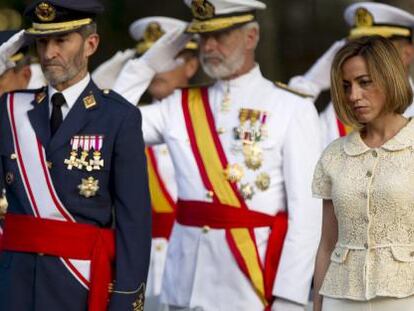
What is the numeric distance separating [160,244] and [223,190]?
1.92m

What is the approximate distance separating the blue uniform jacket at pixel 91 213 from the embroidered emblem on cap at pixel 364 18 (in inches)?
124

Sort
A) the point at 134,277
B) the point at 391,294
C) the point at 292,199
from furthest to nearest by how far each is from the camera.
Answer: the point at 292,199 → the point at 134,277 → the point at 391,294

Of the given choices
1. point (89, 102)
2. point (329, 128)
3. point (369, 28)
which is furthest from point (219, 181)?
point (369, 28)

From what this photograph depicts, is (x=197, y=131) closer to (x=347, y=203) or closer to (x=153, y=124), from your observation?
(x=153, y=124)

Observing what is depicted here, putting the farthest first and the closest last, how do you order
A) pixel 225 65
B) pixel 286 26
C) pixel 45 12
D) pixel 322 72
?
pixel 286 26 < pixel 322 72 < pixel 225 65 < pixel 45 12

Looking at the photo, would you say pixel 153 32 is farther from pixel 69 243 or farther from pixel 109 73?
pixel 69 243

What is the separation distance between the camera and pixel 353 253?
638cm

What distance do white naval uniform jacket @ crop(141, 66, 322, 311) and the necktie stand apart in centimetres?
123

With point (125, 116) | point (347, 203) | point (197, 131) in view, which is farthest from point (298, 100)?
point (347, 203)

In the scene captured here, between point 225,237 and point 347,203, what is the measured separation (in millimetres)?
1785

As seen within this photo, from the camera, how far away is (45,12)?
23.6 feet

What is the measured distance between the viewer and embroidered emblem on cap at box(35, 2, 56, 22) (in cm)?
718

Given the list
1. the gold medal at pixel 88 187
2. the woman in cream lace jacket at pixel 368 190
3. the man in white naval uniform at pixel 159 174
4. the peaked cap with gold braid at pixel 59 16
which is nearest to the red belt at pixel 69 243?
the gold medal at pixel 88 187

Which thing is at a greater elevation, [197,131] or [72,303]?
[197,131]
